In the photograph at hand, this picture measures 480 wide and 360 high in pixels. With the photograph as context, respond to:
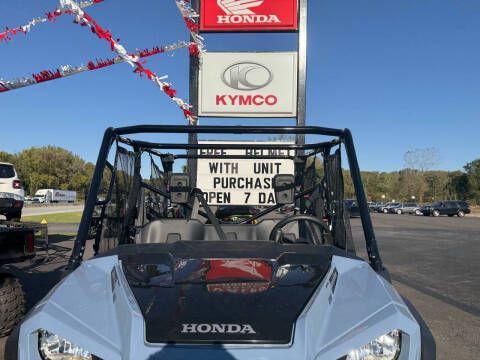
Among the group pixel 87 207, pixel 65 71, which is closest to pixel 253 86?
pixel 65 71

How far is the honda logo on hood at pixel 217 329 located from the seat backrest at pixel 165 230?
1.59 m

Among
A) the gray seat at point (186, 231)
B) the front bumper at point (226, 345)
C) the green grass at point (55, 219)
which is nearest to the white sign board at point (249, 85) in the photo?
the gray seat at point (186, 231)

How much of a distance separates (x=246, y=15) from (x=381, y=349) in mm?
6847

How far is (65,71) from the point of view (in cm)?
704

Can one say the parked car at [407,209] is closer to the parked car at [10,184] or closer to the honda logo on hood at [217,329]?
the parked car at [10,184]

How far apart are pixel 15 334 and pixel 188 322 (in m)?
0.68

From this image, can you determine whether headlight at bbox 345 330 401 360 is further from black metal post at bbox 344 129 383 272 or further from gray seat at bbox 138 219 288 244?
gray seat at bbox 138 219 288 244

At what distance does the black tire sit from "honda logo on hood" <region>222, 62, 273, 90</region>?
14.8 ft

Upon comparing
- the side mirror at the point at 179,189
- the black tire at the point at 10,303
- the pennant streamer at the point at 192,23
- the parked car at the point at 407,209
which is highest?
the pennant streamer at the point at 192,23

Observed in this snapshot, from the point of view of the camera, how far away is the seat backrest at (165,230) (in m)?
3.37

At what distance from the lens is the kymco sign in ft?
25.1

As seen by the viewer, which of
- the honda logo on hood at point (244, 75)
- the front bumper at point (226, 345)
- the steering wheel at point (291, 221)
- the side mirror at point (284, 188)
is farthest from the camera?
the honda logo on hood at point (244, 75)

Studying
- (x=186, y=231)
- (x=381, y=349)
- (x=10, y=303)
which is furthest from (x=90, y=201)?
(x=10, y=303)

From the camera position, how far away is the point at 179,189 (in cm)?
347
